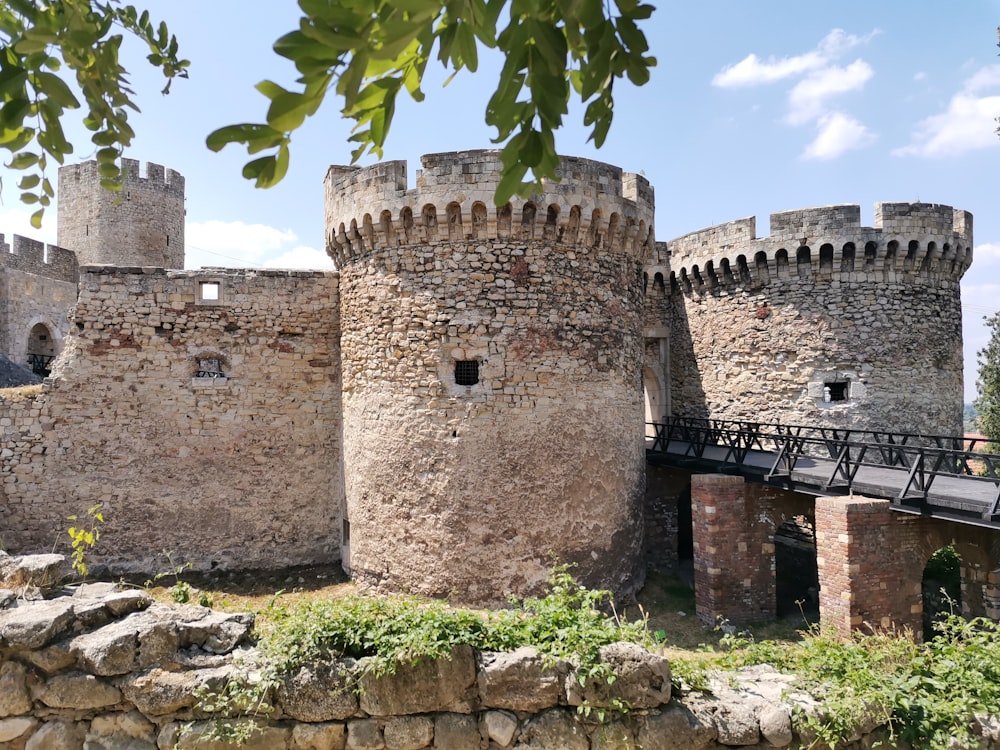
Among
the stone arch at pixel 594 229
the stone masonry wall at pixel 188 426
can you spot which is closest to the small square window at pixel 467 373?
the stone arch at pixel 594 229

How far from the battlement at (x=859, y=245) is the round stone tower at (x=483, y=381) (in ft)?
21.1

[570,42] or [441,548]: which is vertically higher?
[570,42]

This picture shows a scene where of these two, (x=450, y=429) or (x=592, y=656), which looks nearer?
(x=592, y=656)

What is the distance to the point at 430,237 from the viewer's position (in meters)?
9.98

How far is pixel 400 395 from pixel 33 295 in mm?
16520

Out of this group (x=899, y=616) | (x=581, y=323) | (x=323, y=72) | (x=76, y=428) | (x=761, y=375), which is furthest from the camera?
(x=761, y=375)

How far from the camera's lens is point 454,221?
32.4 feet

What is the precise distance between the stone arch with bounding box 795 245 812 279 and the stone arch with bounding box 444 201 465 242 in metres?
9.40

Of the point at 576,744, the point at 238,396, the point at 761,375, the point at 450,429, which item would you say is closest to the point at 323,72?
the point at 576,744

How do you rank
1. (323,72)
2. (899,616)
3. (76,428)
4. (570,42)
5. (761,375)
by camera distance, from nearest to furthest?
1. (323,72)
2. (570,42)
3. (899,616)
4. (76,428)
5. (761,375)

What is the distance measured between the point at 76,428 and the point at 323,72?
1196cm

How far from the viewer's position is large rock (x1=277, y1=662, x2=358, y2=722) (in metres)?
4.10

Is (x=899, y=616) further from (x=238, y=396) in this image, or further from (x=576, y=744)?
(x=238, y=396)

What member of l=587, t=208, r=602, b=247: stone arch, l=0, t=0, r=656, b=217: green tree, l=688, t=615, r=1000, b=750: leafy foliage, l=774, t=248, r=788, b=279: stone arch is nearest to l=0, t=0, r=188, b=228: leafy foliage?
l=0, t=0, r=656, b=217: green tree
